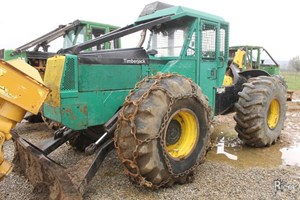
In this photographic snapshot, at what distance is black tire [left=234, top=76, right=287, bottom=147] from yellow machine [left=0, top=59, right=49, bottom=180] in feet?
12.1

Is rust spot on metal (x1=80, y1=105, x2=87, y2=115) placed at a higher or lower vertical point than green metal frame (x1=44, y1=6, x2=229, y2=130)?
lower

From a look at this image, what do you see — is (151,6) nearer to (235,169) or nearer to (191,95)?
(191,95)

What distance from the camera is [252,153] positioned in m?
5.43

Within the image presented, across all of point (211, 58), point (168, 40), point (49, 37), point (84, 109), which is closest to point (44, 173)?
point (84, 109)

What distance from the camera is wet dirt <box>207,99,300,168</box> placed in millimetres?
4922

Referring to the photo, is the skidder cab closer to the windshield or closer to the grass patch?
the windshield

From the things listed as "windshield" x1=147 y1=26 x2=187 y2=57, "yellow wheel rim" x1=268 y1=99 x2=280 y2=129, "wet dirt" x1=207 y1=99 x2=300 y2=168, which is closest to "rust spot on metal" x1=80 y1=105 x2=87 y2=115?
"windshield" x1=147 y1=26 x2=187 y2=57

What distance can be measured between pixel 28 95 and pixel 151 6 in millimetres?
3171

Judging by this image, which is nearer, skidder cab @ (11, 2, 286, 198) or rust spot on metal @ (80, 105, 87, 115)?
skidder cab @ (11, 2, 286, 198)

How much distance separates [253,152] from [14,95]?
172 inches

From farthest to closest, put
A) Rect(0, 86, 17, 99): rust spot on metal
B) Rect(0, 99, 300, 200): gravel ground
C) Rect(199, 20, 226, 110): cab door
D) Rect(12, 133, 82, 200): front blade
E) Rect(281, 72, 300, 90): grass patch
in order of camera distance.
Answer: Rect(281, 72, 300, 90): grass patch → Rect(199, 20, 226, 110): cab door → Rect(0, 99, 300, 200): gravel ground → Rect(12, 133, 82, 200): front blade → Rect(0, 86, 17, 99): rust spot on metal

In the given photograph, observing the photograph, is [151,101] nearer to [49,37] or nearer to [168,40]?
[168,40]

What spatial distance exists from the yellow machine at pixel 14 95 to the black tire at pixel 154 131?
3.19 feet

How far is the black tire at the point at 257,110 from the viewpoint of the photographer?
17.4 ft
